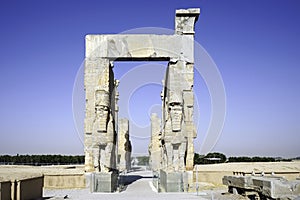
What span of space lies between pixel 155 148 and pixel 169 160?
13306 millimetres

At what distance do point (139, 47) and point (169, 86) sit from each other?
1.86m

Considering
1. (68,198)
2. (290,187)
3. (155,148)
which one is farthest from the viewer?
(155,148)

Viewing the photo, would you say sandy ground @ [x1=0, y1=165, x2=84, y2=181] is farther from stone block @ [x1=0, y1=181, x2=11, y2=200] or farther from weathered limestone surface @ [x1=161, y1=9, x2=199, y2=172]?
weathered limestone surface @ [x1=161, y1=9, x2=199, y2=172]

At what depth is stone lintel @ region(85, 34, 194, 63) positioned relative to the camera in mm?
14266

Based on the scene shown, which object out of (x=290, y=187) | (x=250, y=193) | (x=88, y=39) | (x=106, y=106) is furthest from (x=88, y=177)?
(x=290, y=187)

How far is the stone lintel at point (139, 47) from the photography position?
14266mm

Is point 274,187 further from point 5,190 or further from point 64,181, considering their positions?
point 64,181

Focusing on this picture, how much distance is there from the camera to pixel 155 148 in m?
26.8

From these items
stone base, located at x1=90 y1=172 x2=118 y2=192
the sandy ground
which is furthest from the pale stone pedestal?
the sandy ground

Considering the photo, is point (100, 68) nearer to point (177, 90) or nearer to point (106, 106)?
point (106, 106)

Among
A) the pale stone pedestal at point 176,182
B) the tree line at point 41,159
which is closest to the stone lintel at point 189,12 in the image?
the pale stone pedestal at point 176,182

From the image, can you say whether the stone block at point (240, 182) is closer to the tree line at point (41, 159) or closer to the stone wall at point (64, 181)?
the stone wall at point (64, 181)

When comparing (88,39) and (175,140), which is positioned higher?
(88,39)

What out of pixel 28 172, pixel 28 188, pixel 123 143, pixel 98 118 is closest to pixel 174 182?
pixel 98 118
